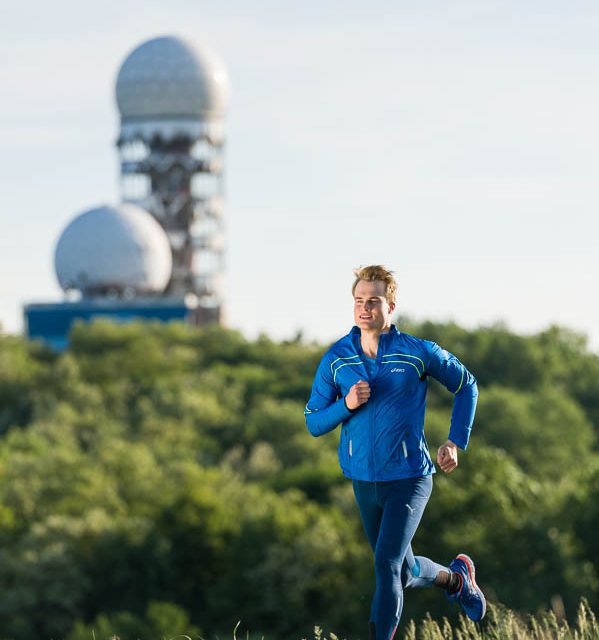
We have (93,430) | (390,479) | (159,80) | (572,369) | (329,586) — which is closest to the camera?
(390,479)

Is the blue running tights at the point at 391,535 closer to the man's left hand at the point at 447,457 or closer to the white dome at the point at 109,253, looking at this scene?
the man's left hand at the point at 447,457

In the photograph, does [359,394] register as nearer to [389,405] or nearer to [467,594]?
[389,405]

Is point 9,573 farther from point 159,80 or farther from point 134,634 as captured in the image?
point 159,80

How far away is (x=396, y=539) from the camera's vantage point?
11.9 meters

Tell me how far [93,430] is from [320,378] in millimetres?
68380

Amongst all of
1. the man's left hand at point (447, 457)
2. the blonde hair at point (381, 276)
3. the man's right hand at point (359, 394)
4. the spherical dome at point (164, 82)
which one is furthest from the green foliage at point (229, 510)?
the man's right hand at point (359, 394)

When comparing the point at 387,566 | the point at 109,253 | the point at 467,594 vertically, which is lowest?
the point at 109,253

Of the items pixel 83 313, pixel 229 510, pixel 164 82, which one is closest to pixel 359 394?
pixel 229 510

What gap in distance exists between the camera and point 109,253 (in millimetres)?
101312

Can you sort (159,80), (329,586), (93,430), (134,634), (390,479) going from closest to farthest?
(390,479), (134,634), (329,586), (93,430), (159,80)

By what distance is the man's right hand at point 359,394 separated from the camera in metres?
11.6

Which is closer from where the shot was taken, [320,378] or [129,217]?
[320,378]

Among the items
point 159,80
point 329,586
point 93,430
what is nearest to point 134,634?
point 329,586

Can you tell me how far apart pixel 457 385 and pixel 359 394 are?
764 millimetres
